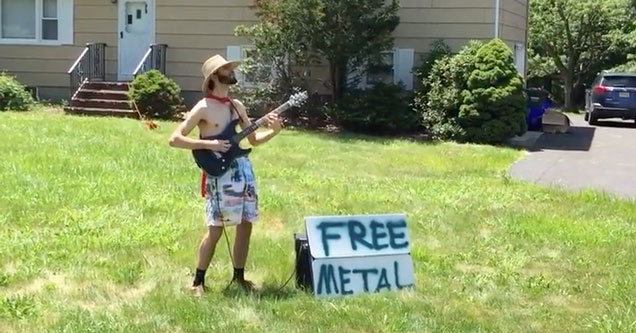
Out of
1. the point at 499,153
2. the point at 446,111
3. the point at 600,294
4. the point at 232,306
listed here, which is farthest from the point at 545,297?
the point at 446,111

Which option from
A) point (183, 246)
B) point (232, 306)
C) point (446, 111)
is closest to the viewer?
point (232, 306)

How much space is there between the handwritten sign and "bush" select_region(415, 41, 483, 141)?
1056cm

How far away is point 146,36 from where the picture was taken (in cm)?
2000

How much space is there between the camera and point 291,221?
8.05m

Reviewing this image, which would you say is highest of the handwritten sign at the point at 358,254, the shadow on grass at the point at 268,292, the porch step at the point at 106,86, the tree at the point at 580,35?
the tree at the point at 580,35

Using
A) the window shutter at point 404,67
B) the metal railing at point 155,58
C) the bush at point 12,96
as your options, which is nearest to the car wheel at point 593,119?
the window shutter at point 404,67

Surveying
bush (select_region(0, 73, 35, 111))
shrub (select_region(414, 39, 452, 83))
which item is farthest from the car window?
bush (select_region(0, 73, 35, 111))

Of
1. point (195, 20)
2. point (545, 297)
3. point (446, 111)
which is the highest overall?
point (195, 20)

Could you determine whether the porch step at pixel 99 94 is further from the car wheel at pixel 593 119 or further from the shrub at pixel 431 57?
the car wheel at pixel 593 119

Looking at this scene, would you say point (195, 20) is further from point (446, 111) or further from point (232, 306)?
point (232, 306)

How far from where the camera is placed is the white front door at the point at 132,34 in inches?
787

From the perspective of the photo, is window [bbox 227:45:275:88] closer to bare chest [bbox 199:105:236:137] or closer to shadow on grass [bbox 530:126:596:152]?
shadow on grass [bbox 530:126:596:152]

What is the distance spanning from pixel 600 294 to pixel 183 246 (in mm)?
3219

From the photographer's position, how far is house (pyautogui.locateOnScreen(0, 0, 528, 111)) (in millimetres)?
17938
